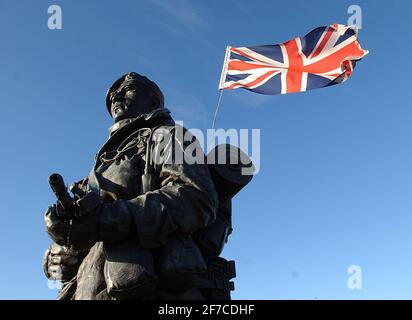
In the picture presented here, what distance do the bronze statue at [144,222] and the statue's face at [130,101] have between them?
332 millimetres

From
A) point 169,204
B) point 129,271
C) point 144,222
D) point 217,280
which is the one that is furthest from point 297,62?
point 129,271

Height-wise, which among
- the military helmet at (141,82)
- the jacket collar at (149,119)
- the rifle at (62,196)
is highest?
the military helmet at (141,82)

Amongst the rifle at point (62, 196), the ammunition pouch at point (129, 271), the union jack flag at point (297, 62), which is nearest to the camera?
the rifle at point (62, 196)

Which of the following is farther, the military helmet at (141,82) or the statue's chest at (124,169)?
the military helmet at (141,82)

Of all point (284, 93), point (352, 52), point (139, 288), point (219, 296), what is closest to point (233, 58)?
point (284, 93)

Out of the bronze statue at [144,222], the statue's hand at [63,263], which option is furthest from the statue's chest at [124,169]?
the statue's hand at [63,263]

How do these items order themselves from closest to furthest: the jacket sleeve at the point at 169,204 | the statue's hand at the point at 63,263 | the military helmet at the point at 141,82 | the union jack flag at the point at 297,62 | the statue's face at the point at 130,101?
the jacket sleeve at the point at 169,204 → the statue's hand at the point at 63,263 → the statue's face at the point at 130,101 → the military helmet at the point at 141,82 → the union jack flag at the point at 297,62

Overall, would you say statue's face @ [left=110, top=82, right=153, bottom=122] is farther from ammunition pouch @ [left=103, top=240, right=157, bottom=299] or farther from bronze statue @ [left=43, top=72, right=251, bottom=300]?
ammunition pouch @ [left=103, top=240, right=157, bottom=299]

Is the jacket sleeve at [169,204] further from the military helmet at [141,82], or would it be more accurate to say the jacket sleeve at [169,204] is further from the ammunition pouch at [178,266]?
the military helmet at [141,82]

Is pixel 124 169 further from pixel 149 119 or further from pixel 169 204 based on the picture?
pixel 169 204

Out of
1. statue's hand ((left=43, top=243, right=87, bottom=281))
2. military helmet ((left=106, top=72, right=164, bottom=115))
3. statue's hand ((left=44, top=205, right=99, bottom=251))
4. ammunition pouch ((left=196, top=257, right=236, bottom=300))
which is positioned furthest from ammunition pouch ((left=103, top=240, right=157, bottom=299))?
military helmet ((left=106, top=72, right=164, bottom=115))

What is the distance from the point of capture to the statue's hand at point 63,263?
5.86 metres

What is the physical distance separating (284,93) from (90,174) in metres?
4.29
